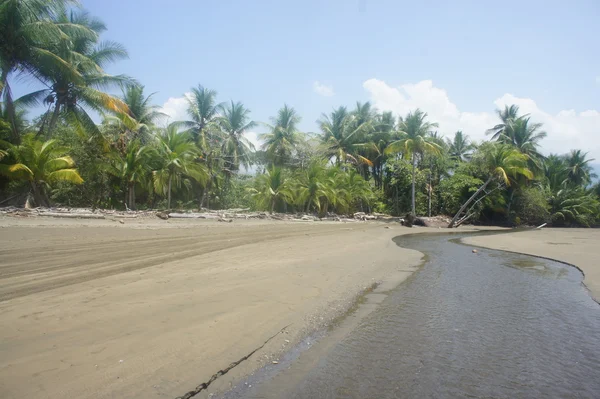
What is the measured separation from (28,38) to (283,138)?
21383 mm

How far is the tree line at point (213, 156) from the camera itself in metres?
17.8

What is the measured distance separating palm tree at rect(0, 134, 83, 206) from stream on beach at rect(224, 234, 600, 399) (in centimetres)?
1803

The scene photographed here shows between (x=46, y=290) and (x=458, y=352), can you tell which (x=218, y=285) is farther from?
(x=458, y=352)

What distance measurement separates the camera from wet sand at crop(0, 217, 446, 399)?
281 centimetres

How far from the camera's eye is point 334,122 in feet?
123

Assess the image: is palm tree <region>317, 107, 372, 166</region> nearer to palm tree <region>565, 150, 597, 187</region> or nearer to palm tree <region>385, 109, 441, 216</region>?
palm tree <region>385, 109, 441, 216</region>

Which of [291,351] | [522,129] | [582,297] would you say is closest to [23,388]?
[291,351]

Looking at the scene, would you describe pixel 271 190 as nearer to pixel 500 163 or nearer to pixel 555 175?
pixel 500 163

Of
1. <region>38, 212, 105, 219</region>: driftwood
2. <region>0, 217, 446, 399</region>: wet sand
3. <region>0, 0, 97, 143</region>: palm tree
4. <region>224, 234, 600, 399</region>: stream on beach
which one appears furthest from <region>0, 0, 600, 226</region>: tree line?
<region>224, 234, 600, 399</region>: stream on beach

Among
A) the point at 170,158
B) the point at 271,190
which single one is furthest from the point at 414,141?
the point at 170,158

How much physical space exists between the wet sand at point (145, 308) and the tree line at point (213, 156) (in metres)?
13.2

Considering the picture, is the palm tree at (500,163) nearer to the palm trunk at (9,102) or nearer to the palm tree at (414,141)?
the palm tree at (414,141)

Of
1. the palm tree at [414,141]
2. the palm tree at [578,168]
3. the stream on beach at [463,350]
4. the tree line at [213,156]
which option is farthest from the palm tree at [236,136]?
the palm tree at [578,168]

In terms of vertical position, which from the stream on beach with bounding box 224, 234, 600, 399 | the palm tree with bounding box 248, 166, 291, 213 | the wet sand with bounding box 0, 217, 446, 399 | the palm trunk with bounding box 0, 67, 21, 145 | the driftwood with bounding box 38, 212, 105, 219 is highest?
the palm trunk with bounding box 0, 67, 21, 145
